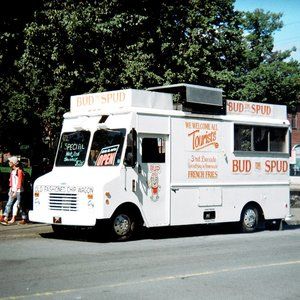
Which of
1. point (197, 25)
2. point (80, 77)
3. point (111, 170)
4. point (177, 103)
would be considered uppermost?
point (197, 25)

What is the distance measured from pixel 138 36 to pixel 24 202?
6873 mm

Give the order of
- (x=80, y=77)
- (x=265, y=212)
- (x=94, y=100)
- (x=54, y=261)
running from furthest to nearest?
(x=80, y=77), (x=265, y=212), (x=94, y=100), (x=54, y=261)

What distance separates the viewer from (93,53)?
61.4 feet

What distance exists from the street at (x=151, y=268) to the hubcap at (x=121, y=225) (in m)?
0.36

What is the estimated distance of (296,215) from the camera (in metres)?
22.5

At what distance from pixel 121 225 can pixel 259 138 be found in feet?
16.9

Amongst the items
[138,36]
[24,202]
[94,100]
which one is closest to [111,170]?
[94,100]

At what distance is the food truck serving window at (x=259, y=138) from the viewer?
51.8 ft

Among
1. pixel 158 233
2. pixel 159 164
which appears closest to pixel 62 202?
pixel 159 164

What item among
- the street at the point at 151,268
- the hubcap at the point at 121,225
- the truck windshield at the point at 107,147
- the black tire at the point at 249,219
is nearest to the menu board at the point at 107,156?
the truck windshield at the point at 107,147

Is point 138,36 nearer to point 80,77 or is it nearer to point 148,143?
point 80,77

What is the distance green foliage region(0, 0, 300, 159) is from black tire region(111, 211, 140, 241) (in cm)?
646

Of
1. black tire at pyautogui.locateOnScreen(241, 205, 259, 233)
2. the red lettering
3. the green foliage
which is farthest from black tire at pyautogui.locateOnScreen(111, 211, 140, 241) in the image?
the green foliage

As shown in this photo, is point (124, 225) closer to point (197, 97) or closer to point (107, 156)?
point (107, 156)
